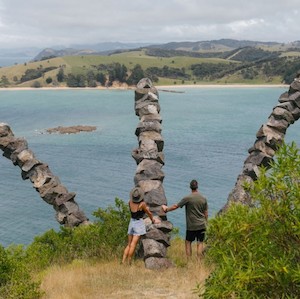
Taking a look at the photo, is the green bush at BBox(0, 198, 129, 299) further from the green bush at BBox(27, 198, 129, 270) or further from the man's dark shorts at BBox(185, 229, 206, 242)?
the man's dark shorts at BBox(185, 229, 206, 242)

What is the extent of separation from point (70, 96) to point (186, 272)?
165785 mm

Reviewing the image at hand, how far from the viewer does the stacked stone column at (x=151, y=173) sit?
16.3m

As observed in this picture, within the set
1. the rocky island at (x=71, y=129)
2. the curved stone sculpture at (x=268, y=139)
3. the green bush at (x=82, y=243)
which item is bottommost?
the rocky island at (x=71, y=129)

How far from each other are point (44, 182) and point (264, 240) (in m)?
16.0

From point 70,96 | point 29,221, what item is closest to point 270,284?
point 29,221

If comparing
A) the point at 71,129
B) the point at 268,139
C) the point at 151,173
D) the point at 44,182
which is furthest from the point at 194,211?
the point at 71,129

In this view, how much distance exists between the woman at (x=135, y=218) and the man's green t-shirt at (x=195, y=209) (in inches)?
49.9

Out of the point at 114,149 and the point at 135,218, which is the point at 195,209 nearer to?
the point at 135,218

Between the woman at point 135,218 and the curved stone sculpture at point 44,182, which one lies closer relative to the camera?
the woman at point 135,218

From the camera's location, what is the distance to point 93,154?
7319cm

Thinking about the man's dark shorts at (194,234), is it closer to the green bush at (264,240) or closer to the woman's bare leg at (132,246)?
the woman's bare leg at (132,246)

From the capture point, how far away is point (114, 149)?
76125 millimetres

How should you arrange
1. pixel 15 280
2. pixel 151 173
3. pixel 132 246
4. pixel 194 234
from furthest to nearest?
pixel 151 173
pixel 194 234
pixel 132 246
pixel 15 280

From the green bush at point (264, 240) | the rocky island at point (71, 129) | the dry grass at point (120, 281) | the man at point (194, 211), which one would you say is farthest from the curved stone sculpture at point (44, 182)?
the rocky island at point (71, 129)
